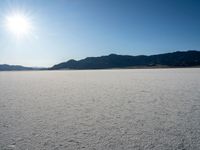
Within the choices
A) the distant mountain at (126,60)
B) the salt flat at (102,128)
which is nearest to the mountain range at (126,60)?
the distant mountain at (126,60)

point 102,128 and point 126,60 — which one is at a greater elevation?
point 126,60

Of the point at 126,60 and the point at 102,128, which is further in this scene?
the point at 126,60

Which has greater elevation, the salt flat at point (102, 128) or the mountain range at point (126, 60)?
the mountain range at point (126, 60)

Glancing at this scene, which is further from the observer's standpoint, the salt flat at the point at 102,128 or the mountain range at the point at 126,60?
the mountain range at the point at 126,60

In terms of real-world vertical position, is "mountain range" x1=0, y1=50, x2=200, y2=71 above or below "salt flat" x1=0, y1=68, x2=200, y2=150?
above

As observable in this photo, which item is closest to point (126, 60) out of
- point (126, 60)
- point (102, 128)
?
point (126, 60)

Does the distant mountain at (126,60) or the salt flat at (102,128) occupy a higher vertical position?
the distant mountain at (126,60)

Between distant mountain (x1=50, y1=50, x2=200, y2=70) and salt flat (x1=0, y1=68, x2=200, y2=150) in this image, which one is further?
distant mountain (x1=50, y1=50, x2=200, y2=70)

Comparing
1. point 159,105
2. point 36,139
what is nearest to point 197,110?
point 159,105

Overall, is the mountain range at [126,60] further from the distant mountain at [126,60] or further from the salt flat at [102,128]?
the salt flat at [102,128]

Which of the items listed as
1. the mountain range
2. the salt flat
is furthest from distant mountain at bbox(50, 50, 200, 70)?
the salt flat

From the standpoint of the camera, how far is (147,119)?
4.60 metres

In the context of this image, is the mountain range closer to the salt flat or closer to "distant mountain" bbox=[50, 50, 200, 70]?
"distant mountain" bbox=[50, 50, 200, 70]

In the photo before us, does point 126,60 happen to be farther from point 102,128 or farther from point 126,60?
point 102,128
